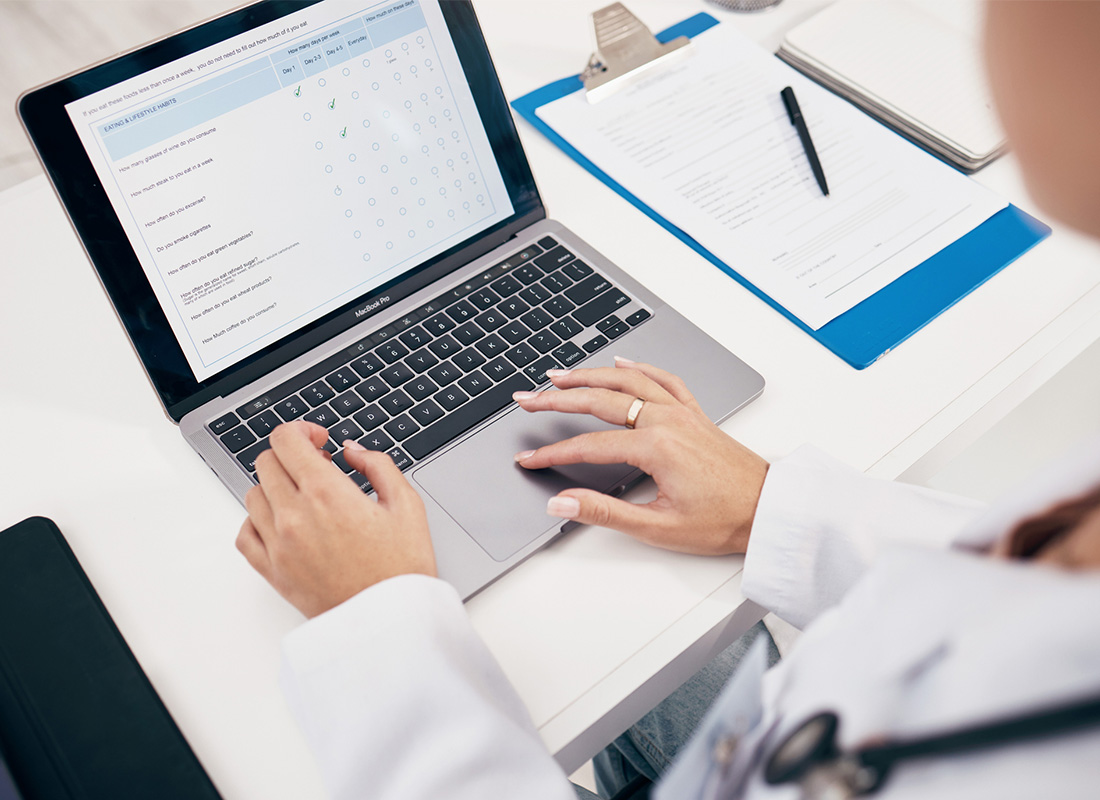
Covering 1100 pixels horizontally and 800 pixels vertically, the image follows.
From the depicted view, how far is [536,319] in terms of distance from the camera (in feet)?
2.16

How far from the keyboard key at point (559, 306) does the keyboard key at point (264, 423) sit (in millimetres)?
235

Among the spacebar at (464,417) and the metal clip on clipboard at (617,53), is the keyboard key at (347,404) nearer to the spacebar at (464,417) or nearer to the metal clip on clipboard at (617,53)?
the spacebar at (464,417)

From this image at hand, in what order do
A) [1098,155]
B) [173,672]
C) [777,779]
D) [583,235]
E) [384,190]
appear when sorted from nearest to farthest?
[777,779]
[1098,155]
[173,672]
[384,190]
[583,235]

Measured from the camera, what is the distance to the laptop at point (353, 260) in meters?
0.54

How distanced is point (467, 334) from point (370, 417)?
11cm

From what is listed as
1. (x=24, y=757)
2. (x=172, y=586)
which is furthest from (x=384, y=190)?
(x=24, y=757)

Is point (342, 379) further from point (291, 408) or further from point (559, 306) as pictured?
point (559, 306)

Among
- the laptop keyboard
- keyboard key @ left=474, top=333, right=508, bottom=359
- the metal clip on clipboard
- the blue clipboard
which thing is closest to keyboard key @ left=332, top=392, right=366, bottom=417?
the laptop keyboard

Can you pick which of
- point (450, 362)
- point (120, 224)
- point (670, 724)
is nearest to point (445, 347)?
point (450, 362)

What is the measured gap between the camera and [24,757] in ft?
1.51

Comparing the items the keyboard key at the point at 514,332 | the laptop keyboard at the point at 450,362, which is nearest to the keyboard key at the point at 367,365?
the laptop keyboard at the point at 450,362

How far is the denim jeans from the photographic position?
69cm

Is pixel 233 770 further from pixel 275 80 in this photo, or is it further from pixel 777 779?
pixel 275 80

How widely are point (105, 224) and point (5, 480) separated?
0.23 meters
